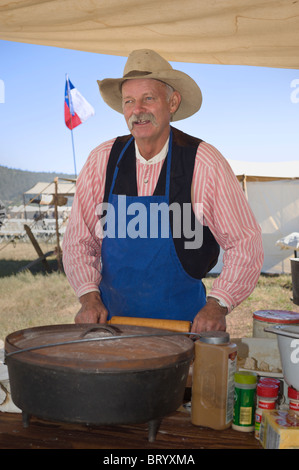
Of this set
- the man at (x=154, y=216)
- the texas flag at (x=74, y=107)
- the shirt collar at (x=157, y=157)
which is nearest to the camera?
the man at (x=154, y=216)

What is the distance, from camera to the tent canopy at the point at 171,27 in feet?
7.55

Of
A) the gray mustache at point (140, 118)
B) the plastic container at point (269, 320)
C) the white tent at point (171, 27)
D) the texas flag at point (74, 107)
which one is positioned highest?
the texas flag at point (74, 107)

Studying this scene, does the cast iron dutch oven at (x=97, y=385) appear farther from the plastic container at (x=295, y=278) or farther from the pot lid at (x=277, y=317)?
the plastic container at (x=295, y=278)

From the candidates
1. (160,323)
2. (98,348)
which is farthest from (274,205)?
(98,348)

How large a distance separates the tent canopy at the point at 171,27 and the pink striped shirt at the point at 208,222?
69 cm

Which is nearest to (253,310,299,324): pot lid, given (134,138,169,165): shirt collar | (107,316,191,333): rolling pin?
(107,316,191,333): rolling pin

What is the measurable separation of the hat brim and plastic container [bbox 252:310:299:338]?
115cm

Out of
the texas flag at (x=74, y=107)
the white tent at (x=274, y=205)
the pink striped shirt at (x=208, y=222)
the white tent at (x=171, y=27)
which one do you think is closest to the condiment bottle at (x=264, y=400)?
the pink striped shirt at (x=208, y=222)

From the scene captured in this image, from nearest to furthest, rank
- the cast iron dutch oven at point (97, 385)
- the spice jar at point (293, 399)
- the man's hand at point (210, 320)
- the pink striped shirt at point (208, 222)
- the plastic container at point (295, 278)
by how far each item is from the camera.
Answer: the cast iron dutch oven at point (97, 385)
the spice jar at point (293, 399)
the man's hand at point (210, 320)
the pink striped shirt at point (208, 222)
the plastic container at point (295, 278)

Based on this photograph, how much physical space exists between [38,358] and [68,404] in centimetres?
12

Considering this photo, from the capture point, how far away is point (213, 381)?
4.06 ft

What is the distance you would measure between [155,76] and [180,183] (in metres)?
0.50

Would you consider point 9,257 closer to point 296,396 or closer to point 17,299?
→ point 17,299

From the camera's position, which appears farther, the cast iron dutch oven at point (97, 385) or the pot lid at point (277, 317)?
the pot lid at point (277, 317)
